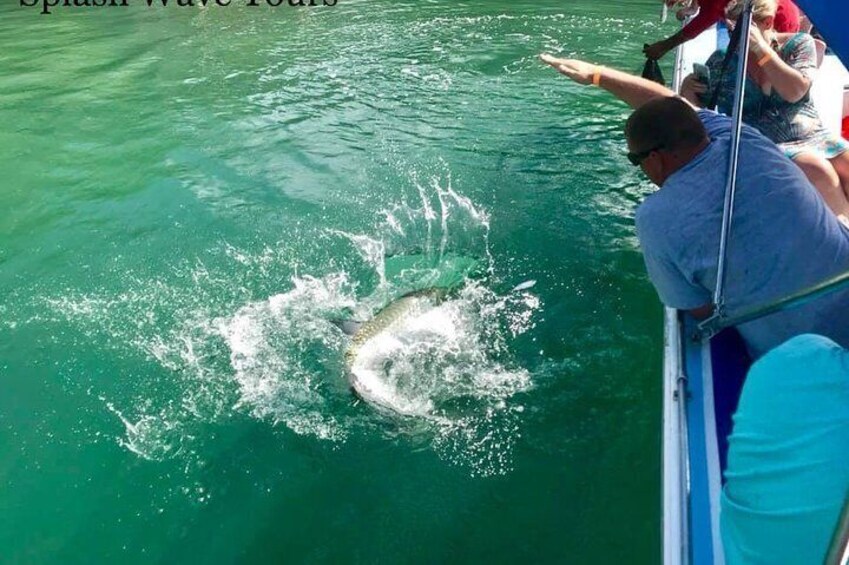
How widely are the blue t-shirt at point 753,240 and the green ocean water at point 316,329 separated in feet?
4.42

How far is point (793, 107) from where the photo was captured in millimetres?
4512

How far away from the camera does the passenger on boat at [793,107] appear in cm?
415

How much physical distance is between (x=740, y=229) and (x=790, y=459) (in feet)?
4.36

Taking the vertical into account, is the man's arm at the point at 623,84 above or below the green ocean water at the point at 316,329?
above

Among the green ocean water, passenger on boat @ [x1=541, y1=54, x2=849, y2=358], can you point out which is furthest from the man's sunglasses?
the green ocean water

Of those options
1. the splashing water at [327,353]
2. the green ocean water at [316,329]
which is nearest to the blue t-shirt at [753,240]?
the green ocean water at [316,329]

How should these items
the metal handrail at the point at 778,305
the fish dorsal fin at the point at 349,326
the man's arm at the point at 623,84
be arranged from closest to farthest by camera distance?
the metal handrail at the point at 778,305, the man's arm at the point at 623,84, the fish dorsal fin at the point at 349,326

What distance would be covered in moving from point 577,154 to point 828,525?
6.55 meters

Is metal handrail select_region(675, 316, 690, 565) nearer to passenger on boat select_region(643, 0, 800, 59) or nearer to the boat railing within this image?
the boat railing

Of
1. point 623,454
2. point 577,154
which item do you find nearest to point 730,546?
point 623,454

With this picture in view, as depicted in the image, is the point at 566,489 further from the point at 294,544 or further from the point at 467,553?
the point at 294,544

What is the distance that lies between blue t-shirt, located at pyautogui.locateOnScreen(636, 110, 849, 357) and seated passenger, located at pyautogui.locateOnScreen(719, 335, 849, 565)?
3.32 feet

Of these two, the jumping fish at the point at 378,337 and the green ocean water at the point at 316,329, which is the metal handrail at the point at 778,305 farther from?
the jumping fish at the point at 378,337

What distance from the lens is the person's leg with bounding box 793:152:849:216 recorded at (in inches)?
162
